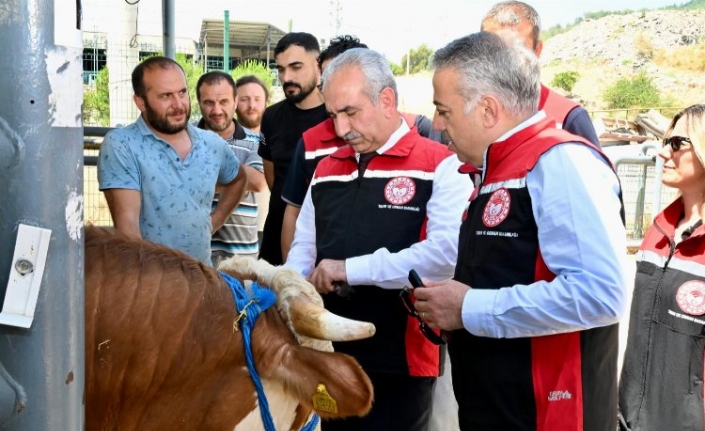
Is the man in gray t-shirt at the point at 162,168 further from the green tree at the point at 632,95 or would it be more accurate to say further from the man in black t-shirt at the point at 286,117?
the green tree at the point at 632,95

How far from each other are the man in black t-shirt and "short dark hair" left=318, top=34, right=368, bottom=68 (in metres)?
0.18

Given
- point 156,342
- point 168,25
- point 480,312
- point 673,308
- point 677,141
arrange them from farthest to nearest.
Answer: point 168,25 < point 677,141 < point 673,308 < point 480,312 < point 156,342

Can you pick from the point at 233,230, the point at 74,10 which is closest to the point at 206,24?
the point at 233,230

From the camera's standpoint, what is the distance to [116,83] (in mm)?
10195

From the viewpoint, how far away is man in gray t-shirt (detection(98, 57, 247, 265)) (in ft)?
13.5

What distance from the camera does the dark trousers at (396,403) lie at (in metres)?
3.08

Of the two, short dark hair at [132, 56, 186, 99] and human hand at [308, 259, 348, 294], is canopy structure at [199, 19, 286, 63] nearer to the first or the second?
short dark hair at [132, 56, 186, 99]

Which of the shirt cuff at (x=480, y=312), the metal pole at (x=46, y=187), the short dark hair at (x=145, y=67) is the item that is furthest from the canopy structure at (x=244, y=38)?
the metal pole at (x=46, y=187)

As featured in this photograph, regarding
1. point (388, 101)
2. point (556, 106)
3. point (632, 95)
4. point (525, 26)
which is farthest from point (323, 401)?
point (632, 95)

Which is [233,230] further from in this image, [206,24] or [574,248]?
[206,24]

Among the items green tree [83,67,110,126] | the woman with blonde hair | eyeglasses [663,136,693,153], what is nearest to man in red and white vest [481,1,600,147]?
eyeglasses [663,136,693,153]

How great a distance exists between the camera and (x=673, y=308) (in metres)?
3.26

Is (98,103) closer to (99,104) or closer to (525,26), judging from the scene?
(99,104)

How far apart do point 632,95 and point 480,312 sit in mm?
53841
